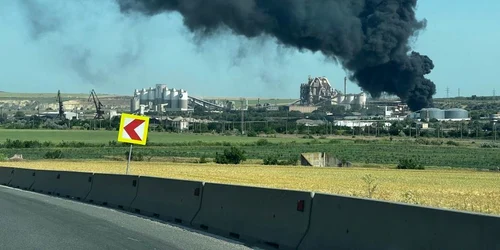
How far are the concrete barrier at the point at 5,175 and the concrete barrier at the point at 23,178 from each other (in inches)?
21.5

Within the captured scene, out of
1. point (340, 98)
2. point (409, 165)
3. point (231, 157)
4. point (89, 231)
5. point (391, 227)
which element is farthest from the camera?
point (340, 98)

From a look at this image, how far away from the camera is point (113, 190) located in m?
18.3

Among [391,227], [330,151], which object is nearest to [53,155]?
[330,151]

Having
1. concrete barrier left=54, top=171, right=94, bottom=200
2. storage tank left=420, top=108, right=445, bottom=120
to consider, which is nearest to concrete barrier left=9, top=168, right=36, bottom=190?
concrete barrier left=54, top=171, right=94, bottom=200

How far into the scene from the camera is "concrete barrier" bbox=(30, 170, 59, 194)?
23141 millimetres

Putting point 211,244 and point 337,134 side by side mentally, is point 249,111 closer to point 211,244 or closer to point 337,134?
point 337,134

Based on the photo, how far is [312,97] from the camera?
17975 cm

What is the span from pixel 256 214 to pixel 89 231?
296 cm

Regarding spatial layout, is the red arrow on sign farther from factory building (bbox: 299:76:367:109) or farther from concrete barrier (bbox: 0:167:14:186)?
factory building (bbox: 299:76:367:109)

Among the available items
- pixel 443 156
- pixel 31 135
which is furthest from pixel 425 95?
pixel 31 135

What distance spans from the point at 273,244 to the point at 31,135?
311ft

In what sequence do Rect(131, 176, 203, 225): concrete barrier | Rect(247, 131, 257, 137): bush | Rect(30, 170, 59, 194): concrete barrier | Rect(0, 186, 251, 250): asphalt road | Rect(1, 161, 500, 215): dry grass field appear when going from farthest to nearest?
Rect(247, 131, 257, 137): bush, Rect(30, 170, 59, 194): concrete barrier, Rect(1, 161, 500, 215): dry grass field, Rect(131, 176, 203, 225): concrete barrier, Rect(0, 186, 251, 250): asphalt road

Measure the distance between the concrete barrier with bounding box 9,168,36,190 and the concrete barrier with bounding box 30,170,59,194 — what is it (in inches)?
17.1

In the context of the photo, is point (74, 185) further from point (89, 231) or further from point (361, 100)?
point (361, 100)
